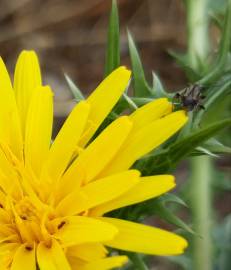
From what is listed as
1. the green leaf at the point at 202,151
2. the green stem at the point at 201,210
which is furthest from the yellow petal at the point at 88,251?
the green stem at the point at 201,210

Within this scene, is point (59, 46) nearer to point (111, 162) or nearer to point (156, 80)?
point (156, 80)

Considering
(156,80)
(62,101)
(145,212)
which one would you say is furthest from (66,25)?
(145,212)

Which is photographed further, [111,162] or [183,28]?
[183,28]

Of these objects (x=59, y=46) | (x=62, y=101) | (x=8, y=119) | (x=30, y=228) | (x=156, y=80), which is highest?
(x=59, y=46)

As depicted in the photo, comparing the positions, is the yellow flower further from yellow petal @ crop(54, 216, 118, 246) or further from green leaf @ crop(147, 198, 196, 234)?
green leaf @ crop(147, 198, 196, 234)

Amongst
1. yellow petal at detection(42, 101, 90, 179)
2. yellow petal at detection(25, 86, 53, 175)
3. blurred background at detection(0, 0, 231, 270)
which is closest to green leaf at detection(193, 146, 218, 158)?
yellow petal at detection(42, 101, 90, 179)

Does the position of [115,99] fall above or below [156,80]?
below
